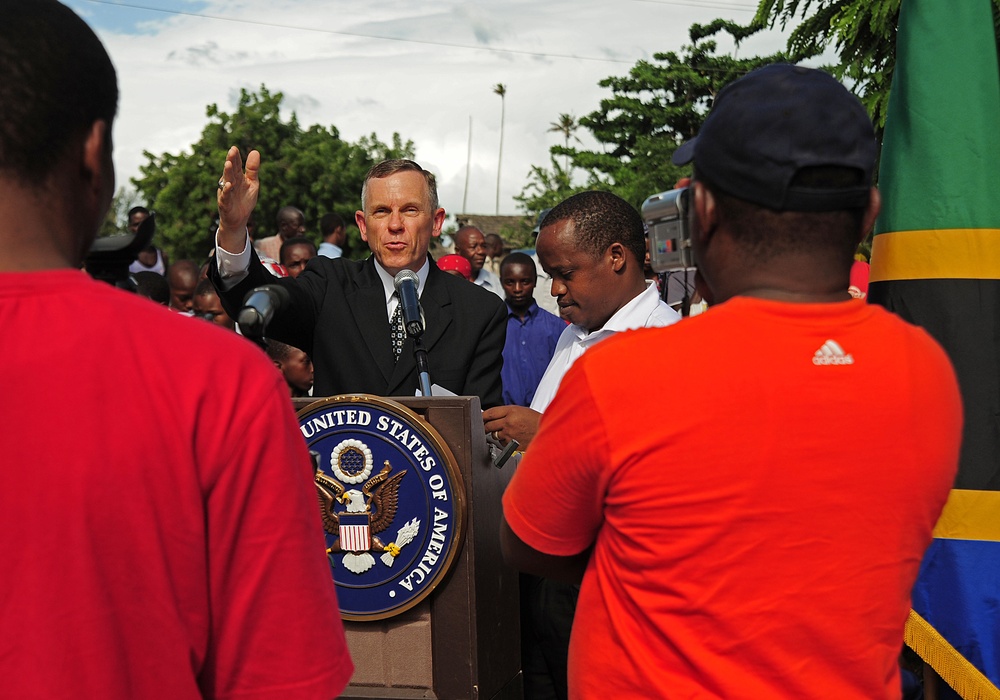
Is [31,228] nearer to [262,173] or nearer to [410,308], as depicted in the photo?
[410,308]

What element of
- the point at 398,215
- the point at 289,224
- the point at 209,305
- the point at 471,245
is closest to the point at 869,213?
the point at 398,215

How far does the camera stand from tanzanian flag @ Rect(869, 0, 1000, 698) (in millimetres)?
3391

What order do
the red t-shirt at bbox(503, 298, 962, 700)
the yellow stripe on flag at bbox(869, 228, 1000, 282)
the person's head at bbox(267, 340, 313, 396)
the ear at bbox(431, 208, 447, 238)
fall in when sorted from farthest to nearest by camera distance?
1. the person's head at bbox(267, 340, 313, 396)
2. the ear at bbox(431, 208, 447, 238)
3. the yellow stripe on flag at bbox(869, 228, 1000, 282)
4. the red t-shirt at bbox(503, 298, 962, 700)

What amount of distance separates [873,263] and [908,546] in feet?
7.52

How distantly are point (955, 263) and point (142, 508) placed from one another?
304cm

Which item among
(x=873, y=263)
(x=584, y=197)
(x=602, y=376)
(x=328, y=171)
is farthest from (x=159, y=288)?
(x=328, y=171)

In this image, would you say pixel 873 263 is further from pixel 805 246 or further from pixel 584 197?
pixel 805 246

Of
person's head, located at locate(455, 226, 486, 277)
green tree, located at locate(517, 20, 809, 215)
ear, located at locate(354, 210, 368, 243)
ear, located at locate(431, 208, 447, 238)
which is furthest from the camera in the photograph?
green tree, located at locate(517, 20, 809, 215)

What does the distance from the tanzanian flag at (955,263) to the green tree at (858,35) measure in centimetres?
254

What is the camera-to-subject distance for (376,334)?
3617 millimetres

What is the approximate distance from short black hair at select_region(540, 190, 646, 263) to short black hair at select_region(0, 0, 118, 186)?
2.66 meters

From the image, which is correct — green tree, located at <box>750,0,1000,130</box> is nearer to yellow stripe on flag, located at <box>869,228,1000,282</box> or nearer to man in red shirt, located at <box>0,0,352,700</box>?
yellow stripe on flag, located at <box>869,228,1000,282</box>

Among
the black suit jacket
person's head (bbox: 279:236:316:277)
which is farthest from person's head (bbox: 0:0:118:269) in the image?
person's head (bbox: 279:236:316:277)

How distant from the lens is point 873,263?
3750 millimetres
